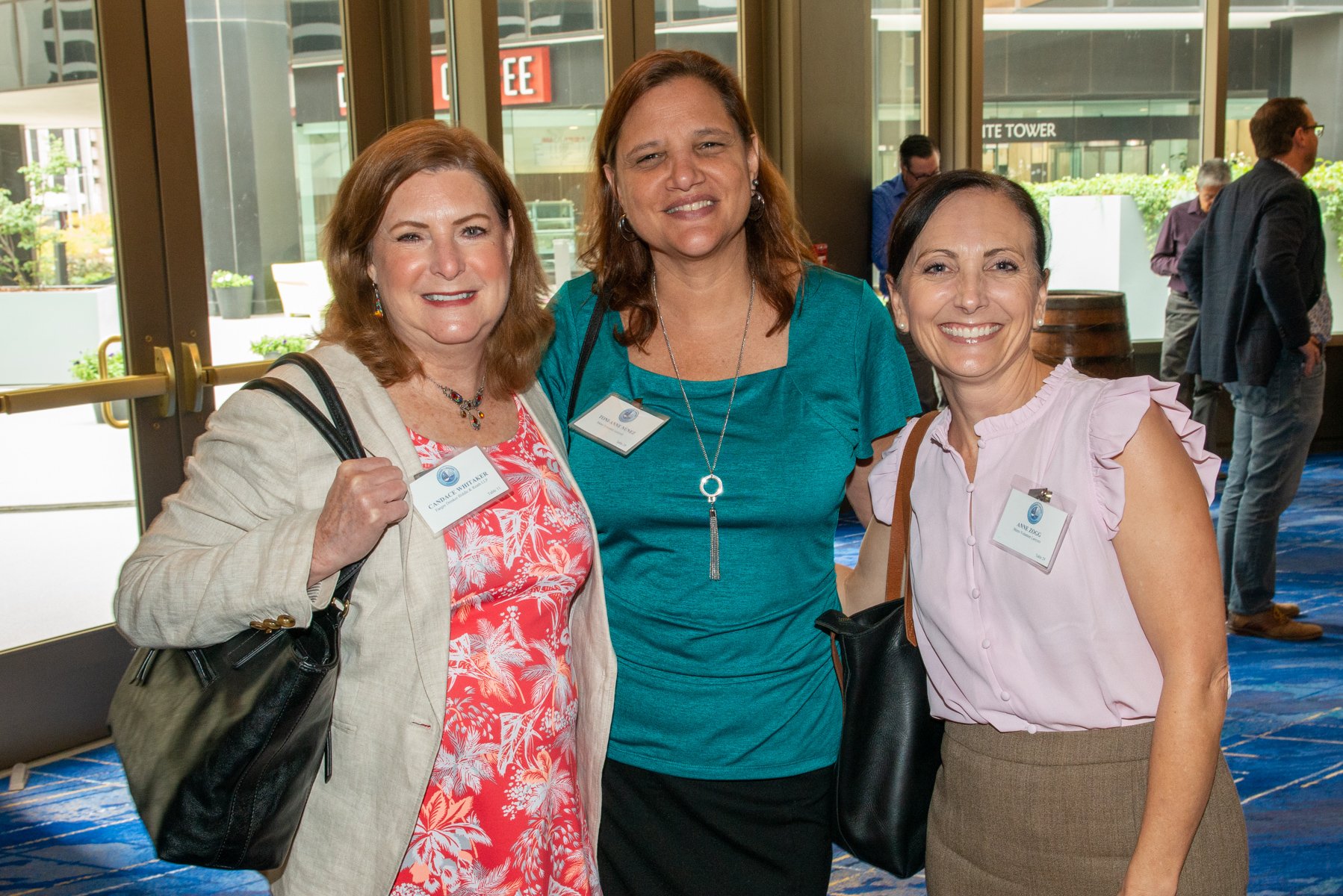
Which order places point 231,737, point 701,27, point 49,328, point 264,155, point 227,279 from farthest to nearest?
point 701,27 → point 264,155 → point 227,279 → point 49,328 → point 231,737

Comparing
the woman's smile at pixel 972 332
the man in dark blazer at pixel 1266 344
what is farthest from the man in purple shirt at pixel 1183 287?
the woman's smile at pixel 972 332

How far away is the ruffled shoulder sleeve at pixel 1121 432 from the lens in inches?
52.9

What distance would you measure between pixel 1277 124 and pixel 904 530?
12.7ft

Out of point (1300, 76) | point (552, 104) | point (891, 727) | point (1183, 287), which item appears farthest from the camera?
point (1300, 76)

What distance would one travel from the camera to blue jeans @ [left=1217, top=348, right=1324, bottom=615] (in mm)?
4578

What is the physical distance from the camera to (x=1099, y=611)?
1.37m

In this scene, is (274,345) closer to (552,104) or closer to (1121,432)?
(552,104)

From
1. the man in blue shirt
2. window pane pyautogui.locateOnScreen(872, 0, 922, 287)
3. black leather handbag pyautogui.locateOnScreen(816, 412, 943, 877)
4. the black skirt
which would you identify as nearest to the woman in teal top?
the black skirt

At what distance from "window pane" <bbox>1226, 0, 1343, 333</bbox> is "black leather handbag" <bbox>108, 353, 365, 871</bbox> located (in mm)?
8751

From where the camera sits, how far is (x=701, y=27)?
20.5 ft

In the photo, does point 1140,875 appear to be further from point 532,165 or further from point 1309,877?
point 532,165

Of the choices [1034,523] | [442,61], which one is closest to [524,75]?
[442,61]

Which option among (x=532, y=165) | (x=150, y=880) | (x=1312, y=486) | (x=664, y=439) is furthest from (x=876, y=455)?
(x=1312, y=486)

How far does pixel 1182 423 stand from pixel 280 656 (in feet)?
Result: 3.61
